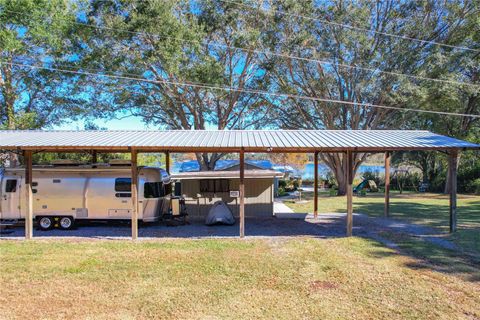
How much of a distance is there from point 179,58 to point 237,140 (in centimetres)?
969

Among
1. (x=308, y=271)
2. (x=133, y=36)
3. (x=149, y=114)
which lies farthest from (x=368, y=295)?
(x=149, y=114)

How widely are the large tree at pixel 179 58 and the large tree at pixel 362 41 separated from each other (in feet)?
7.05

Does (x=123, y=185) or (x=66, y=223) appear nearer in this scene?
(x=123, y=185)

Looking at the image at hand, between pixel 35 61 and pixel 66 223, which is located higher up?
pixel 35 61

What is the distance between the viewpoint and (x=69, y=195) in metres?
12.4

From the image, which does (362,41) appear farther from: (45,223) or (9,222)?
(9,222)

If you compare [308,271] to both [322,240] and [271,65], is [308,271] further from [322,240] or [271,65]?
[271,65]

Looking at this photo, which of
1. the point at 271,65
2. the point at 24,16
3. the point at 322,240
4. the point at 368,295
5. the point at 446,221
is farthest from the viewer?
the point at 271,65

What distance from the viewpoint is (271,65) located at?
22297 mm

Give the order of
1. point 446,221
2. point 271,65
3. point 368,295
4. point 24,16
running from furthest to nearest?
1. point 271,65
2. point 24,16
3. point 446,221
4. point 368,295

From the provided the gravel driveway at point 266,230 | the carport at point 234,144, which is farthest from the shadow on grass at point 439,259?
the carport at point 234,144

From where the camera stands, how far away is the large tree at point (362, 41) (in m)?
21.4

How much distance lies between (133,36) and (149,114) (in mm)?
6551

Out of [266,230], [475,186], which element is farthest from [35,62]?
[475,186]
